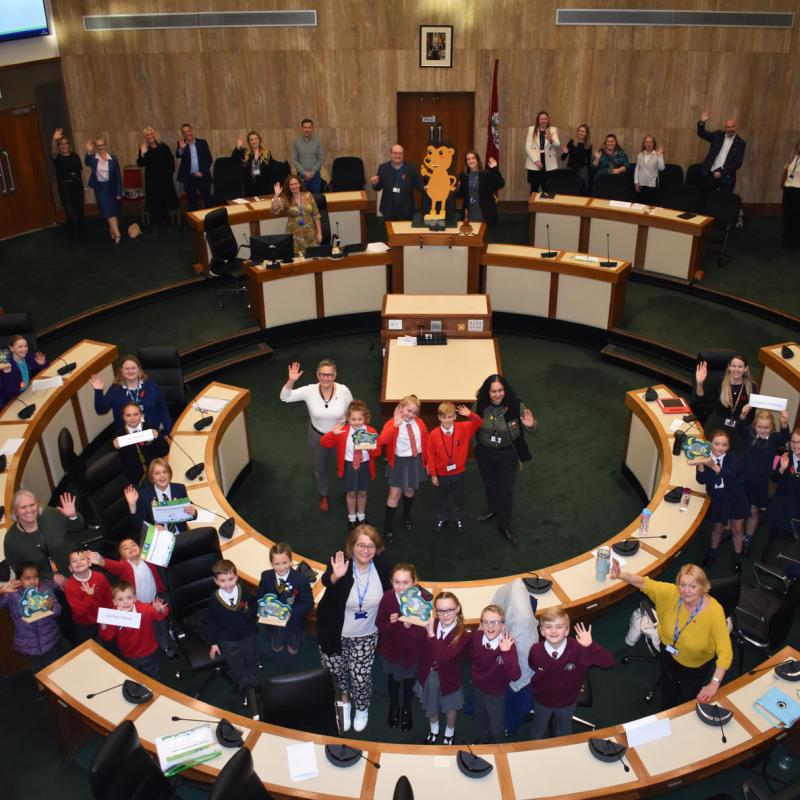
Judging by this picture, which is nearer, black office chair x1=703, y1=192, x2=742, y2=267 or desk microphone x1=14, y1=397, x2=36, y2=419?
desk microphone x1=14, y1=397, x2=36, y2=419

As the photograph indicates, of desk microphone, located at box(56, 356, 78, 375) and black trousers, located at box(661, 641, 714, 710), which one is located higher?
desk microphone, located at box(56, 356, 78, 375)

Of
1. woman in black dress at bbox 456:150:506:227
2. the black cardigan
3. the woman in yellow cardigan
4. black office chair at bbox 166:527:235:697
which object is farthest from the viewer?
woman in black dress at bbox 456:150:506:227

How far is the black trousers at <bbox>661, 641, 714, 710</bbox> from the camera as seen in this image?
5.59m

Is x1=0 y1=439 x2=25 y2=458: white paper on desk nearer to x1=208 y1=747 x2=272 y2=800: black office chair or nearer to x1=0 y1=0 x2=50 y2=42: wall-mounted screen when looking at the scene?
x1=208 y1=747 x2=272 y2=800: black office chair

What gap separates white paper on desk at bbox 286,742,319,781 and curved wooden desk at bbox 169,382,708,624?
1307 millimetres

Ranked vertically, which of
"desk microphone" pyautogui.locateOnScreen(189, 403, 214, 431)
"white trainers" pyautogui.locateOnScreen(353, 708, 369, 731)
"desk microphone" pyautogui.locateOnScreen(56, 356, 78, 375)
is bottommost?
"white trainers" pyautogui.locateOnScreen(353, 708, 369, 731)

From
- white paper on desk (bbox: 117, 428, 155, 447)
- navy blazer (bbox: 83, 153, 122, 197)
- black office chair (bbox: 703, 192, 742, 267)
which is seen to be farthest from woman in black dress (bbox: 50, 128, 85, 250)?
black office chair (bbox: 703, 192, 742, 267)

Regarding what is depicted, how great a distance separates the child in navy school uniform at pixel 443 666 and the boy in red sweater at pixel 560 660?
17.8 inches

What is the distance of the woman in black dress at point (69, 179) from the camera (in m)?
12.1

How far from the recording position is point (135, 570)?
19.7 feet

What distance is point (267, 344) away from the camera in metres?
11.1

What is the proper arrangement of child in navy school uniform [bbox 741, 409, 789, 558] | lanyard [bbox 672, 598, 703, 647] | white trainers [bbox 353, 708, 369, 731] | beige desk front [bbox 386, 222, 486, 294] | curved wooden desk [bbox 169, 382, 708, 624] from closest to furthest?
1. lanyard [bbox 672, 598, 703, 647]
2. white trainers [bbox 353, 708, 369, 731]
3. curved wooden desk [bbox 169, 382, 708, 624]
4. child in navy school uniform [bbox 741, 409, 789, 558]
5. beige desk front [bbox 386, 222, 486, 294]

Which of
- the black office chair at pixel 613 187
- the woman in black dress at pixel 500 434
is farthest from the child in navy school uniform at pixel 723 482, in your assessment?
the black office chair at pixel 613 187

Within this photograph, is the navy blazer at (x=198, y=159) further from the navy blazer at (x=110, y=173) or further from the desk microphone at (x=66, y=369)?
the desk microphone at (x=66, y=369)
